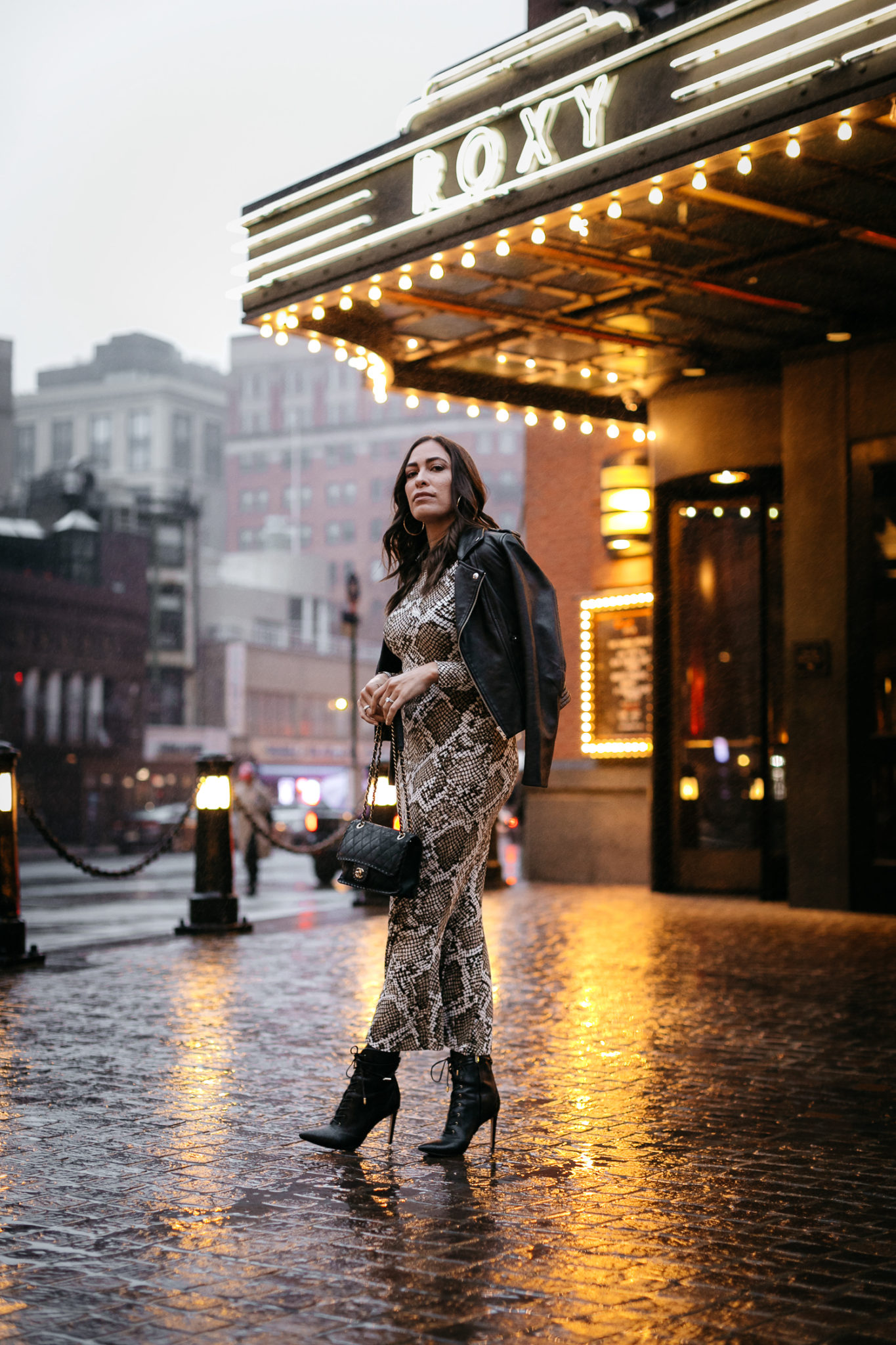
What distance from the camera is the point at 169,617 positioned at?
69000 mm

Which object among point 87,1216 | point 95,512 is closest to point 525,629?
point 87,1216

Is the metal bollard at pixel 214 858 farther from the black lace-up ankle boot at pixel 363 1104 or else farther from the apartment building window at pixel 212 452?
the apartment building window at pixel 212 452

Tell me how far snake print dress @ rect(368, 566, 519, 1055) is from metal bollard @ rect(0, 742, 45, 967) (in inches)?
203

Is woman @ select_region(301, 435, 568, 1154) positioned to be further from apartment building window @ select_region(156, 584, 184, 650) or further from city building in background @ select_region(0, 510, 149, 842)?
apartment building window @ select_region(156, 584, 184, 650)

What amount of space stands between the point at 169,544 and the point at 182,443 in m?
38.4

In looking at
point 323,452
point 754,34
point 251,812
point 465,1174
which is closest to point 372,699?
point 465,1174

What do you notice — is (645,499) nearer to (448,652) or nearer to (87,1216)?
(448,652)

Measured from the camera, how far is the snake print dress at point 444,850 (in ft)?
14.2

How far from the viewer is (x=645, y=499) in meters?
15.6

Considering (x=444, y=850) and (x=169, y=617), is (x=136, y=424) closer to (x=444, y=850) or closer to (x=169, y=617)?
(x=169, y=617)

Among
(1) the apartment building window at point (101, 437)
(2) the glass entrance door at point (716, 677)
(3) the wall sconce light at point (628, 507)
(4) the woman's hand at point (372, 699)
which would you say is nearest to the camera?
(4) the woman's hand at point (372, 699)

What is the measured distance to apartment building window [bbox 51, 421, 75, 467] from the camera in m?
105

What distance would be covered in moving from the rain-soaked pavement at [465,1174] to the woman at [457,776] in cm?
24

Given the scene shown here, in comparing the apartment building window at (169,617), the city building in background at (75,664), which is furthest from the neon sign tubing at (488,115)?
the apartment building window at (169,617)
